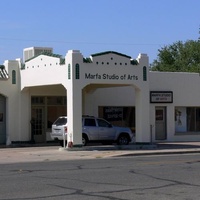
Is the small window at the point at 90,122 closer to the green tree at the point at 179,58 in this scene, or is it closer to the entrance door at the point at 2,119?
the entrance door at the point at 2,119

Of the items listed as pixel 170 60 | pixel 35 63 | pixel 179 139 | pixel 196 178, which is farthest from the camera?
pixel 170 60

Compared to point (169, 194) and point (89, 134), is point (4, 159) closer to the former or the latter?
point (89, 134)

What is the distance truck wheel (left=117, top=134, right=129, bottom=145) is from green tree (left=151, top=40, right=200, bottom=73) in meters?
37.6

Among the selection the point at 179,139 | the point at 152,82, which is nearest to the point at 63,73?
the point at 152,82

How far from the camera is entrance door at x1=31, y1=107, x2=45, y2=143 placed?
121ft

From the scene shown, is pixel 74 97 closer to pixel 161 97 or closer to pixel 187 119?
pixel 161 97

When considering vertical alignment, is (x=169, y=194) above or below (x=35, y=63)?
below

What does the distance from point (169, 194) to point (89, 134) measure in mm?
19573

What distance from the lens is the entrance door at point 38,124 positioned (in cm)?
3694

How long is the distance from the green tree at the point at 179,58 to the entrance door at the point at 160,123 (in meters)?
31.7

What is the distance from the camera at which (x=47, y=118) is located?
37562 mm

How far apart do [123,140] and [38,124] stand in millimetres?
6309

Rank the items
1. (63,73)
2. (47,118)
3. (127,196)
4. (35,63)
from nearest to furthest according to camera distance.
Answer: (127,196) → (63,73) → (35,63) → (47,118)

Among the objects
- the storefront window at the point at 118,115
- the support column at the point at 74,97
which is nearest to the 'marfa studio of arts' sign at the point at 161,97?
the storefront window at the point at 118,115
